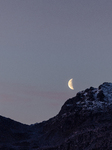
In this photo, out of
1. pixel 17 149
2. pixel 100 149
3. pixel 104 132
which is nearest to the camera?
pixel 100 149

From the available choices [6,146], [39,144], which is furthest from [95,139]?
[6,146]

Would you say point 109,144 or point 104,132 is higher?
point 104,132

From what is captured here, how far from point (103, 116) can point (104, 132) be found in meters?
39.0

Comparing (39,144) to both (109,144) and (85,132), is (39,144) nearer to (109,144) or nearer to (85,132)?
(85,132)

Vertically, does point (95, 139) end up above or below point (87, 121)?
below

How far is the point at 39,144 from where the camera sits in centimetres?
19538

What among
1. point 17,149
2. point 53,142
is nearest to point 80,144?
point 53,142

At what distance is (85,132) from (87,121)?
96.7 feet

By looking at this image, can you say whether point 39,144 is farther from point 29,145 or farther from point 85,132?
point 85,132

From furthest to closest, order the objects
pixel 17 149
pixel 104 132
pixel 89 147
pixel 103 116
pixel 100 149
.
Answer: pixel 103 116
pixel 17 149
pixel 104 132
pixel 89 147
pixel 100 149

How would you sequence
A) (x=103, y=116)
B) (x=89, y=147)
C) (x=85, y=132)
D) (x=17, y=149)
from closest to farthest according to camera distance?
(x=89, y=147) → (x=85, y=132) → (x=17, y=149) → (x=103, y=116)

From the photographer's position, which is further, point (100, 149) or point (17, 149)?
point (17, 149)

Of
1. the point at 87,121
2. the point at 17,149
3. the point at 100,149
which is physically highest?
the point at 87,121

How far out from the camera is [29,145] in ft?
Result: 648
